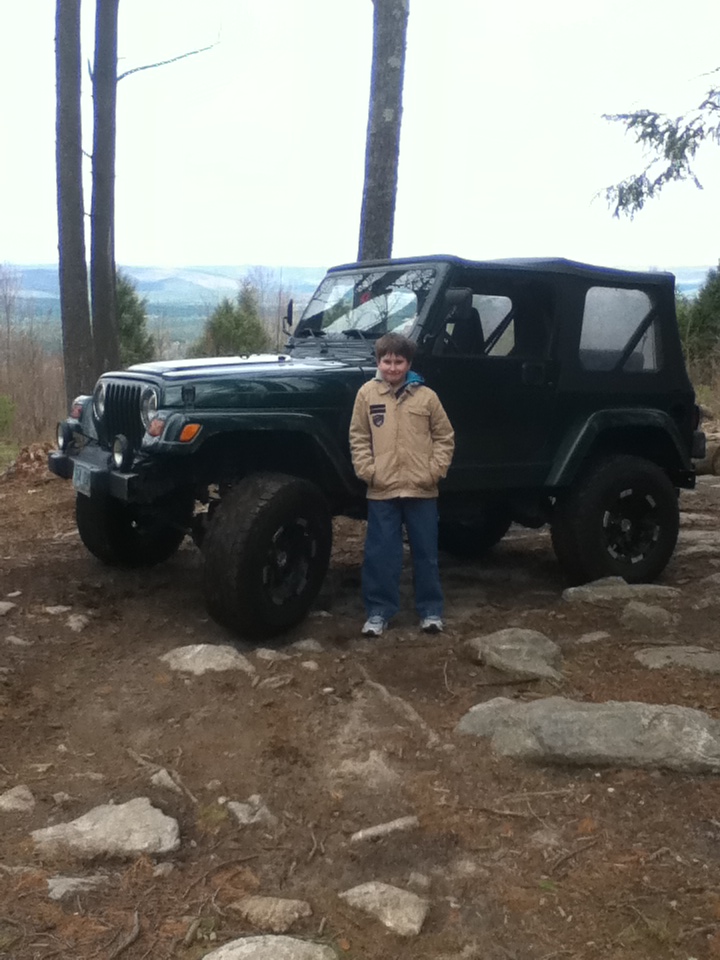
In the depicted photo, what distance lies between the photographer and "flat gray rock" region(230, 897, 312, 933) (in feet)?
8.86

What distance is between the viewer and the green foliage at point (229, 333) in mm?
27438

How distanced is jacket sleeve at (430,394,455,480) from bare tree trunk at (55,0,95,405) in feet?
23.9

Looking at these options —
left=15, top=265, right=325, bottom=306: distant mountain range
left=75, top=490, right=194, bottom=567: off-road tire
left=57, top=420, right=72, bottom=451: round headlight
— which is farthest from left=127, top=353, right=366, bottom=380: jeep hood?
left=15, top=265, right=325, bottom=306: distant mountain range

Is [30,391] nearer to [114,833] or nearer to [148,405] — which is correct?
[148,405]

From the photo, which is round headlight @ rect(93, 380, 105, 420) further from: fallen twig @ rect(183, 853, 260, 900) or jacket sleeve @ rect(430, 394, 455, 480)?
fallen twig @ rect(183, 853, 260, 900)

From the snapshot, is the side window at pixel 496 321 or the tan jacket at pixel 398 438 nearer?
the tan jacket at pixel 398 438

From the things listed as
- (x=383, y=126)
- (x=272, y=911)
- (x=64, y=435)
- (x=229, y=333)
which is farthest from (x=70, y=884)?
(x=229, y=333)

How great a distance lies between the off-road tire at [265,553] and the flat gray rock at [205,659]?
0.62 ft

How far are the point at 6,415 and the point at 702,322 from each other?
1512 cm

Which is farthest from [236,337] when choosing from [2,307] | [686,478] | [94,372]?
[686,478]

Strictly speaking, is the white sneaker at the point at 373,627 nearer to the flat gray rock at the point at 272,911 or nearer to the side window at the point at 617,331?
the side window at the point at 617,331

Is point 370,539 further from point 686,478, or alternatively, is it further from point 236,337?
point 236,337

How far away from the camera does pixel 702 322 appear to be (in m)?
22.6

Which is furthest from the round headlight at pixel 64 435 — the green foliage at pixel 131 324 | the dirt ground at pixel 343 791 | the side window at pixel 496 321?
the green foliage at pixel 131 324
